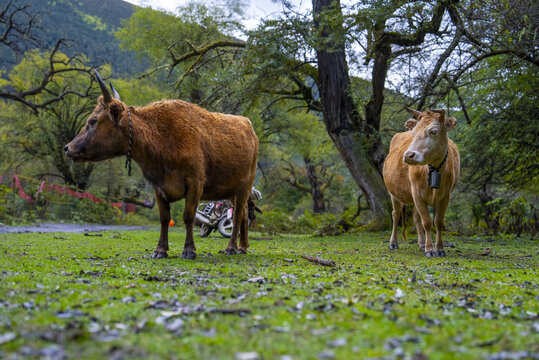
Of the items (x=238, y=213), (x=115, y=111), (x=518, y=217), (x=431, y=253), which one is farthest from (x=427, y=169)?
(x=518, y=217)

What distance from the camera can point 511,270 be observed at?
545 centimetres

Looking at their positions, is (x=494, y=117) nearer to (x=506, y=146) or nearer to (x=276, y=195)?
(x=506, y=146)

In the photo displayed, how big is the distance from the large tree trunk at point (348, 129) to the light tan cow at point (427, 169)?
4326 millimetres

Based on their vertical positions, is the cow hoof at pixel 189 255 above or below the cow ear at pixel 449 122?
below

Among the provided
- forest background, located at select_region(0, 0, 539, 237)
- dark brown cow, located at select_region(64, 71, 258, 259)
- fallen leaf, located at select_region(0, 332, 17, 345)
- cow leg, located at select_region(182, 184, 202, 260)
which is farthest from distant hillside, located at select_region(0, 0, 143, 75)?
fallen leaf, located at select_region(0, 332, 17, 345)

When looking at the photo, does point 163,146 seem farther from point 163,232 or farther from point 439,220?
point 439,220

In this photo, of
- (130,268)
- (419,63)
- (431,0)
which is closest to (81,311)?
(130,268)

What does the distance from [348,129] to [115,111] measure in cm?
864

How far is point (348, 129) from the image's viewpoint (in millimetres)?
13578

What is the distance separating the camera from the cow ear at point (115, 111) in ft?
20.5

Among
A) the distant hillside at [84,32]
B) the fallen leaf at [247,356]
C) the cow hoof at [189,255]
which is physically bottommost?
the cow hoof at [189,255]

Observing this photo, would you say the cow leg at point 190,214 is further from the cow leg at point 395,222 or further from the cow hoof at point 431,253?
the cow leg at point 395,222

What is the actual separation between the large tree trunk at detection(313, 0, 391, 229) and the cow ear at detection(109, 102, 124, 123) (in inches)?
321

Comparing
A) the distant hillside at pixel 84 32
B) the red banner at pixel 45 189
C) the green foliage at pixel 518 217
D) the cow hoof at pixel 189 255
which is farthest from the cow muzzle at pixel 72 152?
the distant hillside at pixel 84 32
